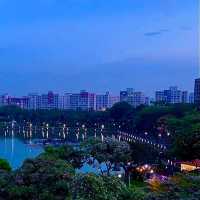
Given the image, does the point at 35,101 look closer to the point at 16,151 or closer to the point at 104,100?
the point at 104,100

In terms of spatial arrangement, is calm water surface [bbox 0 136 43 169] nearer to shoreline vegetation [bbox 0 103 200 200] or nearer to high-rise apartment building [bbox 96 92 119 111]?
shoreline vegetation [bbox 0 103 200 200]

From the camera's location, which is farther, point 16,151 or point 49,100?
point 49,100

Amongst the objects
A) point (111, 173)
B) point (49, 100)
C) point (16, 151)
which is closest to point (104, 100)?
point (49, 100)


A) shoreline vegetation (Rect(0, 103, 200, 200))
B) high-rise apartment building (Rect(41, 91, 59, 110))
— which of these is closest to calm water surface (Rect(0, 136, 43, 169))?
shoreline vegetation (Rect(0, 103, 200, 200))

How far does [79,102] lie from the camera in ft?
391

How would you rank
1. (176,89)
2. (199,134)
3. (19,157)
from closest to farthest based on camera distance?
1. (199,134)
2. (19,157)
3. (176,89)

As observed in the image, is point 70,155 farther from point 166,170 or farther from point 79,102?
point 79,102

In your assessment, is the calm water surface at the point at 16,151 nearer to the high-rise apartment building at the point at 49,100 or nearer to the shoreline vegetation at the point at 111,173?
the shoreline vegetation at the point at 111,173

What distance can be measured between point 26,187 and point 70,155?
8.33 meters

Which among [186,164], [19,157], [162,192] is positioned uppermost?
[162,192]

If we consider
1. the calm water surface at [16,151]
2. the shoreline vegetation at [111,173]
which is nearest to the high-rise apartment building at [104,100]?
the calm water surface at [16,151]

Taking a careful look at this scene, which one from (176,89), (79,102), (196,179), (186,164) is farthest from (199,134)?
(79,102)

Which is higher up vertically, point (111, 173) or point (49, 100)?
point (111, 173)

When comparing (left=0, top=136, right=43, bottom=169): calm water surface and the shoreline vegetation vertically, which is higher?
the shoreline vegetation
